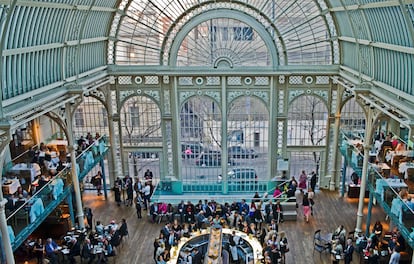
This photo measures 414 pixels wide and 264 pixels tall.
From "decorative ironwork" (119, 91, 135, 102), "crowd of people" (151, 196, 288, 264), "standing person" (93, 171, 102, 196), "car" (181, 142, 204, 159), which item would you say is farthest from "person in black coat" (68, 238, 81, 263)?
"decorative ironwork" (119, 91, 135, 102)

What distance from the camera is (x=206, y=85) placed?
2581 centimetres

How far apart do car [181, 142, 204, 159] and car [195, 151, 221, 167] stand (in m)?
0.31

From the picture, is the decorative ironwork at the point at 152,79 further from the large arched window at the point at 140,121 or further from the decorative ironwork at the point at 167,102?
the large arched window at the point at 140,121

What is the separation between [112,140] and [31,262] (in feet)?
Result: 32.1

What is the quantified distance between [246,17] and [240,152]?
330 inches

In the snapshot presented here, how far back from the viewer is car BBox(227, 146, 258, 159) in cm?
2680

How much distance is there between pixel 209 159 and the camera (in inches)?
1062

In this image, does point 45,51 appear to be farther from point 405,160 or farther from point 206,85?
point 405,160

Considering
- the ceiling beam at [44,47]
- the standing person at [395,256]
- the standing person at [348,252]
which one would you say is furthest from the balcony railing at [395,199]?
the ceiling beam at [44,47]

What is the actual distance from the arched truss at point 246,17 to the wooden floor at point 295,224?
28.0 ft

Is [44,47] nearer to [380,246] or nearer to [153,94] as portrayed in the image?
[153,94]

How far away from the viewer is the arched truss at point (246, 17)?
971 inches

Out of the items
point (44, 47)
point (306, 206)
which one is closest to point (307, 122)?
point (306, 206)

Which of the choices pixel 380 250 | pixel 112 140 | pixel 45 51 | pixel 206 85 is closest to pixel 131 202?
pixel 112 140
